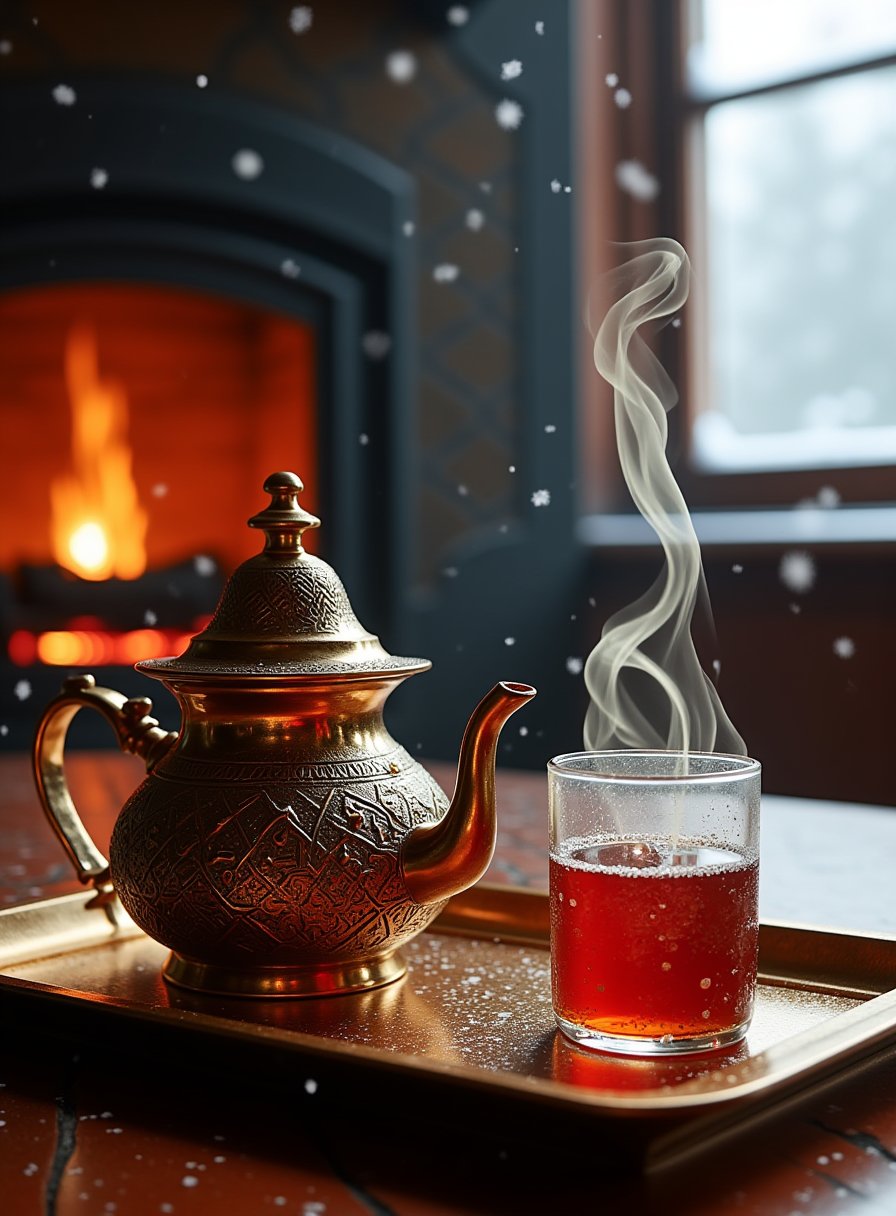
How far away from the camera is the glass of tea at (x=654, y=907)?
1.92 ft

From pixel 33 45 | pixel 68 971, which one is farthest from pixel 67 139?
pixel 68 971

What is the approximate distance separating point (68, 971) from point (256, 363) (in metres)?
2.60

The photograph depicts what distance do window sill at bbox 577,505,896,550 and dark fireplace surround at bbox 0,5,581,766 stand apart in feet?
0.29

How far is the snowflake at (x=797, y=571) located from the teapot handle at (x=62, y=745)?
6.96ft

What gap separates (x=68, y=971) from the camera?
0.76 meters

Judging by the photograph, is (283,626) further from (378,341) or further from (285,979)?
(378,341)

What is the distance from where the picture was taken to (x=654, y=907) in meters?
0.59

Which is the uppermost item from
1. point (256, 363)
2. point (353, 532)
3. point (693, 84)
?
point (693, 84)

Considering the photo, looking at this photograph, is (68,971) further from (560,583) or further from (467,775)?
(560,583)

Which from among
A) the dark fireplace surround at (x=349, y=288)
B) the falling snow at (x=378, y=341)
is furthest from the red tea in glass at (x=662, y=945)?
the falling snow at (x=378, y=341)

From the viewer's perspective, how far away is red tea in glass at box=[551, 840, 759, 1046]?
584 millimetres

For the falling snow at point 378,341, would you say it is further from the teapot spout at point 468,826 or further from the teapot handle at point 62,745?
the teapot spout at point 468,826

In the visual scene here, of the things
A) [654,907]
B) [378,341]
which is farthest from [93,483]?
[654,907]

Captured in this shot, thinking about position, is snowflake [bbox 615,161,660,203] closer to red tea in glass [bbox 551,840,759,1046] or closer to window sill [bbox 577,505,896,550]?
window sill [bbox 577,505,896,550]
